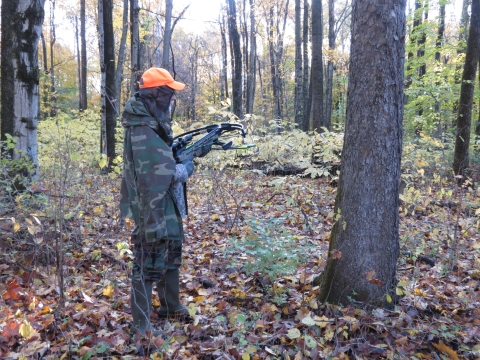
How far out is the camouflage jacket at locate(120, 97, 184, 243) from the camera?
2.68 m

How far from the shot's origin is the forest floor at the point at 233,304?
105 inches

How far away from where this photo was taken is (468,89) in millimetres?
9359

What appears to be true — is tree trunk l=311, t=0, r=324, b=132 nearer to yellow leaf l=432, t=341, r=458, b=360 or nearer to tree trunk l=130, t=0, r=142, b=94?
tree trunk l=130, t=0, r=142, b=94

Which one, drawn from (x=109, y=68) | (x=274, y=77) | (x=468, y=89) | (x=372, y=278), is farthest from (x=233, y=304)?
(x=274, y=77)

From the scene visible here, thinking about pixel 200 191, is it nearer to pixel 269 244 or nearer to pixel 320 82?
pixel 269 244

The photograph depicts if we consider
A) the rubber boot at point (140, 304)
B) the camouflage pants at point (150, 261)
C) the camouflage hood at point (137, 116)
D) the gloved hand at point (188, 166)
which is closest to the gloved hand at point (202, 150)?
the gloved hand at point (188, 166)

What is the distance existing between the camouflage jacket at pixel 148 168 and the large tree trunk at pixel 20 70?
317 cm

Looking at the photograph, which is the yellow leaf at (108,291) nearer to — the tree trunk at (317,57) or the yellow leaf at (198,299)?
the yellow leaf at (198,299)

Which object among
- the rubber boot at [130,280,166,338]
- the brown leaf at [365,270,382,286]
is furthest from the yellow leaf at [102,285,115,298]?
the brown leaf at [365,270,382,286]

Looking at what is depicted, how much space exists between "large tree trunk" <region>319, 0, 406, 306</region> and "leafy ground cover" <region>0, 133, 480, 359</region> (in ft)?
0.92

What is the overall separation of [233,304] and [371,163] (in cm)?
193

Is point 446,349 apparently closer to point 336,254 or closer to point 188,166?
point 336,254

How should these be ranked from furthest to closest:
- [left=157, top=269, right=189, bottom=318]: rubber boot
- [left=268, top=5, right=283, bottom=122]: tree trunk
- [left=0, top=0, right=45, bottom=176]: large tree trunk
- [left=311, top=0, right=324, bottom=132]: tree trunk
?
1. [left=268, top=5, right=283, bottom=122]: tree trunk
2. [left=311, top=0, right=324, bottom=132]: tree trunk
3. [left=0, top=0, right=45, bottom=176]: large tree trunk
4. [left=157, top=269, right=189, bottom=318]: rubber boot

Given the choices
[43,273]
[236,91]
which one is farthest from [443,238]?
[236,91]
